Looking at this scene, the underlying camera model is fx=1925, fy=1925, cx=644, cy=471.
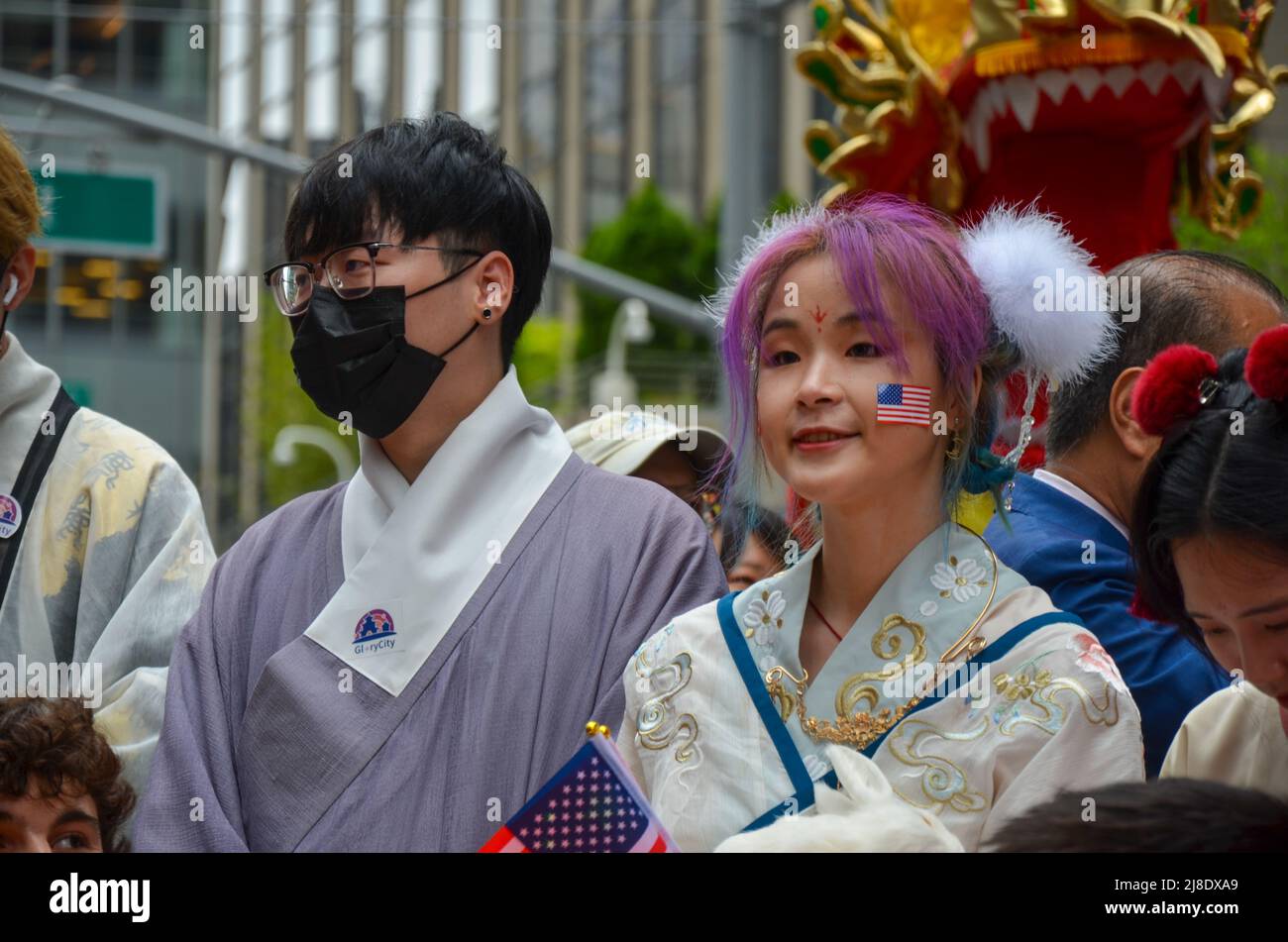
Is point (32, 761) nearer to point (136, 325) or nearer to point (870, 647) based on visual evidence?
point (870, 647)

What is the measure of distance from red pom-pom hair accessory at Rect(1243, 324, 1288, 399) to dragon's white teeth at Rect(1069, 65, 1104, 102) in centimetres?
239

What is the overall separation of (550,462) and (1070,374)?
88 cm

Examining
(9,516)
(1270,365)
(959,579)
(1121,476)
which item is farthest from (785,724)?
(9,516)

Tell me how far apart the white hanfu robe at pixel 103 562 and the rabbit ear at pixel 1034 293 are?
4.77 ft

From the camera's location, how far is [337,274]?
319 centimetres

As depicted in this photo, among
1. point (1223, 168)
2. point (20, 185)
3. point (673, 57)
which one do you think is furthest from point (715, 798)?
point (673, 57)

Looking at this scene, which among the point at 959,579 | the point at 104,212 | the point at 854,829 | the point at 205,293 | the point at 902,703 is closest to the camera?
the point at 854,829

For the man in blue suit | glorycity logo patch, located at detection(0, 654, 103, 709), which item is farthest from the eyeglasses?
the man in blue suit

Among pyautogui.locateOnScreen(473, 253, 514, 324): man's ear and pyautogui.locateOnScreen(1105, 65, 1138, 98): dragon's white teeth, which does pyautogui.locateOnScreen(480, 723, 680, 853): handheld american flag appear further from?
pyautogui.locateOnScreen(1105, 65, 1138, 98): dragon's white teeth

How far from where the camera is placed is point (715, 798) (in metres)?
2.63

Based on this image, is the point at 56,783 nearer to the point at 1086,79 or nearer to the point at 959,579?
the point at 959,579

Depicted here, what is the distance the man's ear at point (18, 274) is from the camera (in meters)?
3.41

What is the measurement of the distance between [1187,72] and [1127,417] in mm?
1717

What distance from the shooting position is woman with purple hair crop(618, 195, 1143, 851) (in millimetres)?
2531
